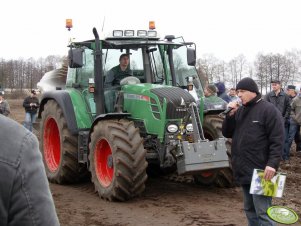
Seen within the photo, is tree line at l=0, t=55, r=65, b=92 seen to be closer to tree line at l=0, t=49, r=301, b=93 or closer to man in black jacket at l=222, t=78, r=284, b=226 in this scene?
tree line at l=0, t=49, r=301, b=93

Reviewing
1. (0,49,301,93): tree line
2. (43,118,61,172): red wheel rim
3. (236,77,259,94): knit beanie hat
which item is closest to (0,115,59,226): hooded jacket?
(236,77,259,94): knit beanie hat

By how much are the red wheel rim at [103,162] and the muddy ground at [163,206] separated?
314 millimetres

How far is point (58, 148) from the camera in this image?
8.48m

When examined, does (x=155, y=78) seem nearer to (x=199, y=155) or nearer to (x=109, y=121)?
(x=109, y=121)

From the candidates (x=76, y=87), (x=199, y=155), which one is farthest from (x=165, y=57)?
(x=199, y=155)

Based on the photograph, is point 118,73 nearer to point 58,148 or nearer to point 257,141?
point 58,148

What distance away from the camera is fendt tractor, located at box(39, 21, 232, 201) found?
6.27 m

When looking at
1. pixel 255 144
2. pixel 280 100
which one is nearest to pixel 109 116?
pixel 255 144

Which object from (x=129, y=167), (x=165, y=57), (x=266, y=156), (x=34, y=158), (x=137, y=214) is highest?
(x=165, y=57)

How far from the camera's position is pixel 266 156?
4.34 m

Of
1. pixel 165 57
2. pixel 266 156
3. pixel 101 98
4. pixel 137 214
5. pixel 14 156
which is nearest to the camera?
pixel 14 156

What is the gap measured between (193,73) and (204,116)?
862 millimetres

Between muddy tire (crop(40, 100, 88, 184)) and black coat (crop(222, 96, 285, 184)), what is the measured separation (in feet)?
12.0

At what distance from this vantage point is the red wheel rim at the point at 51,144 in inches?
331
